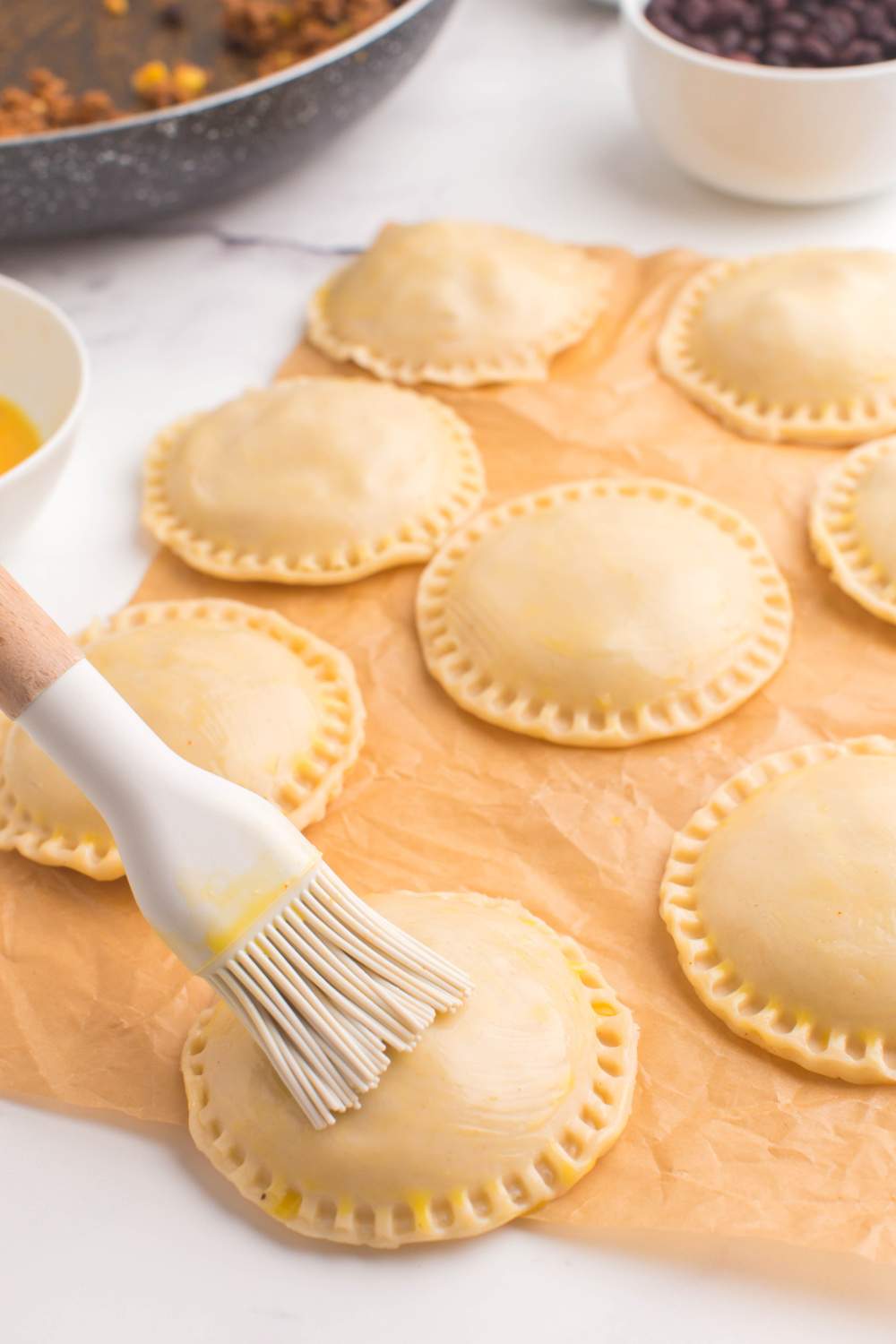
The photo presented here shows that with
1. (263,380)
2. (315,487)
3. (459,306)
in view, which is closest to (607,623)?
(315,487)

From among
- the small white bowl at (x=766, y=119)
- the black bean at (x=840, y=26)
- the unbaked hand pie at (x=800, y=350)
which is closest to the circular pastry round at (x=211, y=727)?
the unbaked hand pie at (x=800, y=350)

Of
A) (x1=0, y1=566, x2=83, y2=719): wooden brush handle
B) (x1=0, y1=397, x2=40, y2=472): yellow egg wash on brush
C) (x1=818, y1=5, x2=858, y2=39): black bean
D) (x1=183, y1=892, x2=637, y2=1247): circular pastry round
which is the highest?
(x1=818, y1=5, x2=858, y2=39): black bean

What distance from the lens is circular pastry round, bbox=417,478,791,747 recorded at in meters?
2.01

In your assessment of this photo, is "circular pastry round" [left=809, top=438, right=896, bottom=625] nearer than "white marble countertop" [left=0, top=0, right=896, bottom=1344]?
No

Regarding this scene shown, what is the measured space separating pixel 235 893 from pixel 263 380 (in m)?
1.50

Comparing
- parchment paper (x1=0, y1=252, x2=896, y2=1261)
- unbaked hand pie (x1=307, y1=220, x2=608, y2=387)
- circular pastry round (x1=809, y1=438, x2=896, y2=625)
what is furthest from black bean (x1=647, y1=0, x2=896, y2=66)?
circular pastry round (x1=809, y1=438, x2=896, y2=625)

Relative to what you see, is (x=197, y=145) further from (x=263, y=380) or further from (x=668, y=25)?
(x=668, y=25)

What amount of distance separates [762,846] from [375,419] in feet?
3.43

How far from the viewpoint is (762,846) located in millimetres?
1759

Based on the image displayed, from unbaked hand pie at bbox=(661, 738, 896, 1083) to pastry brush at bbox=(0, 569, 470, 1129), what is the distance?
0.44 metres

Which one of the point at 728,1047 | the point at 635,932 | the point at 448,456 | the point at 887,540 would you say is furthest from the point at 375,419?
the point at 728,1047

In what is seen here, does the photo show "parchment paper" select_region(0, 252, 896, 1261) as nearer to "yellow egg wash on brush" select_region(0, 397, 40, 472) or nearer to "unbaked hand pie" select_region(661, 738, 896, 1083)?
"unbaked hand pie" select_region(661, 738, 896, 1083)

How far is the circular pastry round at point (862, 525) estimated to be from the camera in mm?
2125

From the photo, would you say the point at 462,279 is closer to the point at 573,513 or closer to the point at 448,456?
the point at 448,456
